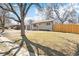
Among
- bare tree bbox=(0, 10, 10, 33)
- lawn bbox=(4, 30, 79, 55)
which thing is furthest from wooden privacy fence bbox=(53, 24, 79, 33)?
bare tree bbox=(0, 10, 10, 33)

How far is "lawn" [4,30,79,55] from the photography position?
1830 mm

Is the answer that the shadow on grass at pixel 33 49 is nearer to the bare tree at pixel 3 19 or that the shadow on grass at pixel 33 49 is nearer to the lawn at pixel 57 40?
the lawn at pixel 57 40

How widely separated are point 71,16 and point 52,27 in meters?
0.16

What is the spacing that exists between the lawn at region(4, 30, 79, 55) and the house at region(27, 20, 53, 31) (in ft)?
0.11

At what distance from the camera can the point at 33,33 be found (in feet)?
6.09

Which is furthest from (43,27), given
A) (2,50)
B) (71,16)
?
(2,50)

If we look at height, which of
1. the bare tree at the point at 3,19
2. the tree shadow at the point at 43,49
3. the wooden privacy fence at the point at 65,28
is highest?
the bare tree at the point at 3,19

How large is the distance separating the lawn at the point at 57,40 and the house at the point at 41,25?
0.11 ft

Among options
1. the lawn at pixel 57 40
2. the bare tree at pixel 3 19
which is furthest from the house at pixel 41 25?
the bare tree at pixel 3 19

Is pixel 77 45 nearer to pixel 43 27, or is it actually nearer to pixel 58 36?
pixel 58 36

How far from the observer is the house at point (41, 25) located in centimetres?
184

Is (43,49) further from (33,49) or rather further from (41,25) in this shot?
(41,25)

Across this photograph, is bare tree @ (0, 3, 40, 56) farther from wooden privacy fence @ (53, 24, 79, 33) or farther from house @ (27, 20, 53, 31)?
wooden privacy fence @ (53, 24, 79, 33)

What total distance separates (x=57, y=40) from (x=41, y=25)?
161 mm
